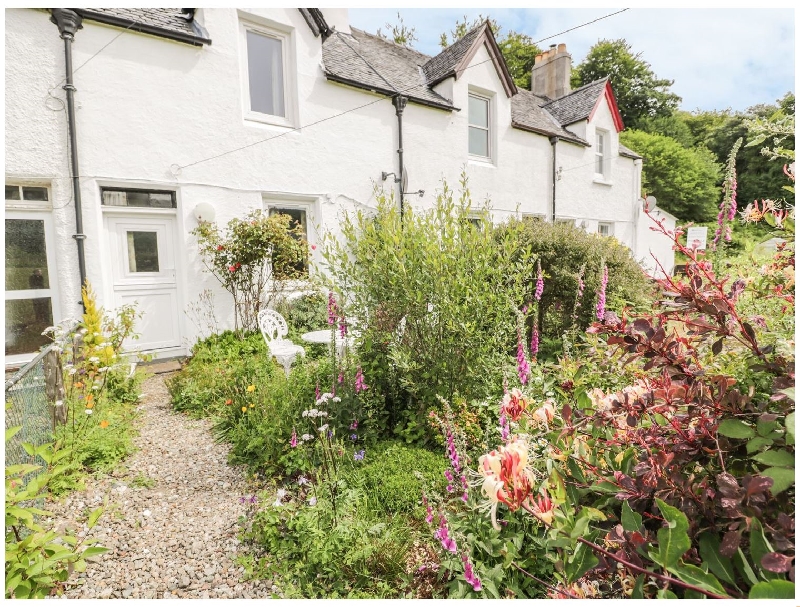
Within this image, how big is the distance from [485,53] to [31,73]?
364 inches

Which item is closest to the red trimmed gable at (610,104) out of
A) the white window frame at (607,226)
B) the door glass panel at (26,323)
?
the white window frame at (607,226)

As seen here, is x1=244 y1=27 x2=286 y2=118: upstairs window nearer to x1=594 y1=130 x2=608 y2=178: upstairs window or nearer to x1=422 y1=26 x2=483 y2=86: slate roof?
x1=422 y1=26 x2=483 y2=86: slate roof

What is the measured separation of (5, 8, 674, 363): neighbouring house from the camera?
571cm

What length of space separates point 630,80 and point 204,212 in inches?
1211

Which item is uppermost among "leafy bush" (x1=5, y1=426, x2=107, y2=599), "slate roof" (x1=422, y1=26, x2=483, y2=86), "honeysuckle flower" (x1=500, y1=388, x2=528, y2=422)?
"slate roof" (x1=422, y1=26, x2=483, y2=86)

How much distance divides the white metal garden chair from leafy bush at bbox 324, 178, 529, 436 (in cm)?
190

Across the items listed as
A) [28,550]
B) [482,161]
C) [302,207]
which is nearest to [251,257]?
[302,207]

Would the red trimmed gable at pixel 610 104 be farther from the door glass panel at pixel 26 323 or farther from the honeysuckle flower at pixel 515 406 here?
the door glass panel at pixel 26 323

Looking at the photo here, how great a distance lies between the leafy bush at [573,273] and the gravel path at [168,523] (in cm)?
408

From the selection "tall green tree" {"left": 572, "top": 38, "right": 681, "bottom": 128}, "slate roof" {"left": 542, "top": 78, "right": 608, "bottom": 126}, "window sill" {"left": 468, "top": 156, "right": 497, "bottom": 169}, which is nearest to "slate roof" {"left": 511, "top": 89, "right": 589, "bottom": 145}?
"slate roof" {"left": 542, "top": 78, "right": 608, "bottom": 126}

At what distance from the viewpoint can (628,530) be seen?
3.53 feet

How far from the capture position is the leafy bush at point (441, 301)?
3.46 metres

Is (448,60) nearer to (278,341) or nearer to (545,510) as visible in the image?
(278,341)

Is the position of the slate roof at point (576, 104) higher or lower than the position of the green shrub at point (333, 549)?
higher
